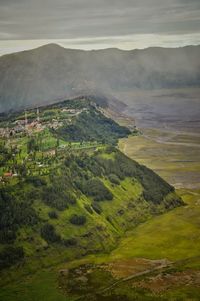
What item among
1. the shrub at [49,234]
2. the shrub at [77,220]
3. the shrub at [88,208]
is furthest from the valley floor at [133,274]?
the shrub at [88,208]

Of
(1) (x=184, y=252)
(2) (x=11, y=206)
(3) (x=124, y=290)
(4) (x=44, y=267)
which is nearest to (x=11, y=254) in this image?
(4) (x=44, y=267)

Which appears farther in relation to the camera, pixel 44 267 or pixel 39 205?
pixel 39 205

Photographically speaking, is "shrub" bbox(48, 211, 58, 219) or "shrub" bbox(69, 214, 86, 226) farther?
"shrub" bbox(69, 214, 86, 226)

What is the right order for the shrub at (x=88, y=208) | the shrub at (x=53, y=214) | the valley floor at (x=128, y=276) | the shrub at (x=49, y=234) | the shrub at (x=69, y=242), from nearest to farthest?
the valley floor at (x=128, y=276), the shrub at (x=49, y=234), the shrub at (x=69, y=242), the shrub at (x=53, y=214), the shrub at (x=88, y=208)

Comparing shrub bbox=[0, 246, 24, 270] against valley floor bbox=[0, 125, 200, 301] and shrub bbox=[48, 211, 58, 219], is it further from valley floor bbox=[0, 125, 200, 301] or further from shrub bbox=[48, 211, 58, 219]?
shrub bbox=[48, 211, 58, 219]

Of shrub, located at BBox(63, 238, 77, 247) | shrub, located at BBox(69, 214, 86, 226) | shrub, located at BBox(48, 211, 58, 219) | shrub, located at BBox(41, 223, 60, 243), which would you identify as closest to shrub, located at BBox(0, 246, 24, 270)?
shrub, located at BBox(41, 223, 60, 243)

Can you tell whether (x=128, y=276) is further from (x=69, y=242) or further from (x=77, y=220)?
(x=77, y=220)

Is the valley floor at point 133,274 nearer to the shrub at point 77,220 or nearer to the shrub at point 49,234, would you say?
the shrub at point 49,234

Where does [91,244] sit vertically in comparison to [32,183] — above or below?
below

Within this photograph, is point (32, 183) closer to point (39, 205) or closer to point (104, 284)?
point (39, 205)

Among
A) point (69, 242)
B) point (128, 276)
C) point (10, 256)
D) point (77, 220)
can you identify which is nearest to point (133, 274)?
point (128, 276)

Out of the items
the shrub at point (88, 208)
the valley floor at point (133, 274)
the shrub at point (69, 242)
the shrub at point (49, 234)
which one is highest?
the shrub at point (88, 208)
